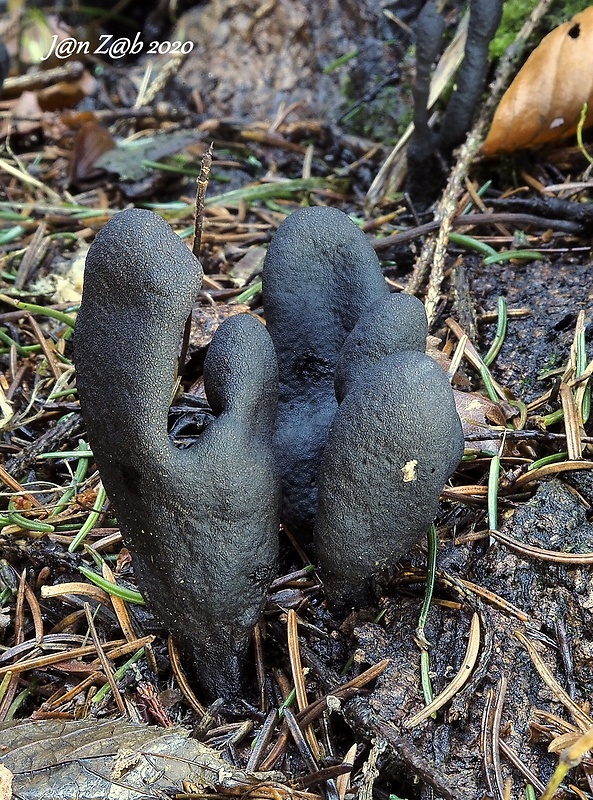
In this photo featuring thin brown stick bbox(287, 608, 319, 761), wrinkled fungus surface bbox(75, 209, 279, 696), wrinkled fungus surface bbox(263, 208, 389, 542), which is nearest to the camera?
wrinkled fungus surface bbox(75, 209, 279, 696)

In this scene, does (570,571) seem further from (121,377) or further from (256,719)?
(121,377)

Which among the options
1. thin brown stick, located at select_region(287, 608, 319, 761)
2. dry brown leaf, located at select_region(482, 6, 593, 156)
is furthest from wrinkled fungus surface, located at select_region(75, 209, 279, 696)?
dry brown leaf, located at select_region(482, 6, 593, 156)

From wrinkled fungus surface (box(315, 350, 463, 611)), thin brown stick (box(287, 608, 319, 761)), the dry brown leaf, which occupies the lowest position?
thin brown stick (box(287, 608, 319, 761))

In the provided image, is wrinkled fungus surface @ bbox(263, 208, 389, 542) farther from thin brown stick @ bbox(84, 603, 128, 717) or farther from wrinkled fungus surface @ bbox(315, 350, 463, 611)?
thin brown stick @ bbox(84, 603, 128, 717)

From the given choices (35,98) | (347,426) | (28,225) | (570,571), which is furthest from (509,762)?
(35,98)

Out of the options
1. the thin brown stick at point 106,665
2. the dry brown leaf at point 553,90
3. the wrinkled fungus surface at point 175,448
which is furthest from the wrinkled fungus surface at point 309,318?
the dry brown leaf at point 553,90

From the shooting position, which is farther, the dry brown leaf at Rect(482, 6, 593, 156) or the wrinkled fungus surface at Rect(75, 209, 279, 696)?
the dry brown leaf at Rect(482, 6, 593, 156)

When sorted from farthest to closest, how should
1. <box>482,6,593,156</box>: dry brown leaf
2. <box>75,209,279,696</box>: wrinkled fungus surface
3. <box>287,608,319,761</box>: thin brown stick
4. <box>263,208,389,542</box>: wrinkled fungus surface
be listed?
<box>482,6,593,156</box>: dry brown leaf < <box>263,208,389,542</box>: wrinkled fungus surface < <box>287,608,319,761</box>: thin brown stick < <box>75,209,279,696</box>: wrinkled fungus surface
